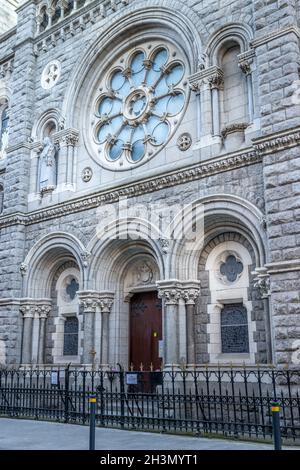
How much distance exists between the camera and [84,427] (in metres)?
10.9

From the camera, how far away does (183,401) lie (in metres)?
10.5

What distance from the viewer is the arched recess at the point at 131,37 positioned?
14969mm

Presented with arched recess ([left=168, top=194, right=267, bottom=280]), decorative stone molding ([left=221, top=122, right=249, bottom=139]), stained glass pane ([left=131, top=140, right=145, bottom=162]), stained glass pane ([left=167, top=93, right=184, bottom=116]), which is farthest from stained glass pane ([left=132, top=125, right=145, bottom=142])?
arched recess ([left=168, top=194, right=267, bottom=280])

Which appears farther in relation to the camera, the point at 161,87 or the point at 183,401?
the point at 161,87

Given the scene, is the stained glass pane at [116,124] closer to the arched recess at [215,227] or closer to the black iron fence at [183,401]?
the arched recess at [215,227]

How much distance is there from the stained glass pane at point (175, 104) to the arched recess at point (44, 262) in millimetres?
5428

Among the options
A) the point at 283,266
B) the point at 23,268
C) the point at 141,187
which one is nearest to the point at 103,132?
the point at 141,187

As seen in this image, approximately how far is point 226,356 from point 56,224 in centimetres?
755

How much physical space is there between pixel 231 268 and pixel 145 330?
3715 mm

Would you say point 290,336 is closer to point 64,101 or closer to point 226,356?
point 226,356

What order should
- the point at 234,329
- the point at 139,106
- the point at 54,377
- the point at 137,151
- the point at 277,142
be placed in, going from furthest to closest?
1. the point at 139,106
2. the point at 137,151
3. the point at 54,377
4. the point at 234,329
5. the point at 277,142

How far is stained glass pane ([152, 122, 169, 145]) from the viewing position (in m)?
15.6

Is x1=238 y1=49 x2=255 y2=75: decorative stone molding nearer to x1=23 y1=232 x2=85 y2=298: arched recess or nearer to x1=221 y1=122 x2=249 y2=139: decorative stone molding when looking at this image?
x1=221 y1=122 x2=249 y2=139: decorative stone molding

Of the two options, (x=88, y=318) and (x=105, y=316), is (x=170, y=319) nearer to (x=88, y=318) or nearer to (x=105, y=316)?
(x=105, y=316)
